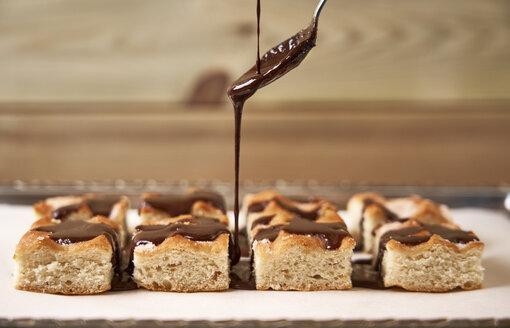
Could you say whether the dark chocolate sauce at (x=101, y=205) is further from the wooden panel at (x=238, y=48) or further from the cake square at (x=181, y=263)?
the wooden panel at (x=238, y=48)

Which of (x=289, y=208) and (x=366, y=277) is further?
(x=289, y=208)

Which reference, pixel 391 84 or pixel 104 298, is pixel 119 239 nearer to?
pixel 104 298

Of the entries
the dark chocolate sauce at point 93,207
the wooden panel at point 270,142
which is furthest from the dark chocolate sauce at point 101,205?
the wooden panel at point 270,142

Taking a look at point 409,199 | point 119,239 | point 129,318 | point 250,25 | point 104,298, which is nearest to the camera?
point 129,318

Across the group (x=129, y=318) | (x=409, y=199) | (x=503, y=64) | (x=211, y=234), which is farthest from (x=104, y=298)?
(x=503, y=64)

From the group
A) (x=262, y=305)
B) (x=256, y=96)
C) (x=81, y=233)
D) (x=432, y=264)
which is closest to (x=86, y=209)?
(x=81, y=233)

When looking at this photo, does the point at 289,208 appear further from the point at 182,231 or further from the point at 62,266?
the point at 62,266

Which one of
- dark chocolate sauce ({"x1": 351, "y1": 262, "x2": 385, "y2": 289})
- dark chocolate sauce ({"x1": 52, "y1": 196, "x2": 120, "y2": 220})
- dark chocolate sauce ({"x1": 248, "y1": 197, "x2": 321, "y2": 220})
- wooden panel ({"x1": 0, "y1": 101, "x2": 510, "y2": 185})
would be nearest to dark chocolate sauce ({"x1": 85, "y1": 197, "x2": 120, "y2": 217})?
dark chocolate sauce ({"x1": 52, "y1": 196, "x2": 120, "y2": 220})

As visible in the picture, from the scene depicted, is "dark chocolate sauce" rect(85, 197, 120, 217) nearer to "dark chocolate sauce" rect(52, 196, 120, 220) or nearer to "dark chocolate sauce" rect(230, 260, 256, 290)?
"dark chocolate sauce" rect(52, 196, 120, 220)
